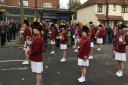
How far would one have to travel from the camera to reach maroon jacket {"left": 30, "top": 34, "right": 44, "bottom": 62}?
1266cm

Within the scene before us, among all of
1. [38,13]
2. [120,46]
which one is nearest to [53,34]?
[120,46]

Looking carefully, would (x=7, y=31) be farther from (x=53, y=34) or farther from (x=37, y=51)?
(x=37, y=51)

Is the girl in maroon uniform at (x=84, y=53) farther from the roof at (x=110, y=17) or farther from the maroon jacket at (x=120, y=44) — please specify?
the roof at (x=110, y=17)

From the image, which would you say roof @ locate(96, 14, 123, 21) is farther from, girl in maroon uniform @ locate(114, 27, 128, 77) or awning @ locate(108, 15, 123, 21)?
girl in maroon uniform @ locate(114, 27, 128, 77)

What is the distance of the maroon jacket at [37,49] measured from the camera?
12656 mm

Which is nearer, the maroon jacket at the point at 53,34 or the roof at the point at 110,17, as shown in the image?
the maroon jacket at the point at 53,34

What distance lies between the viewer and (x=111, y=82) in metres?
14.3

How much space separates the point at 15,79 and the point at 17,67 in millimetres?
2548

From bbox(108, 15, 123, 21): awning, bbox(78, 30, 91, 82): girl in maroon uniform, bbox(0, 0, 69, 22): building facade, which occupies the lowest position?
bbox(78, 30, 91, 82): girl in maroon uniform

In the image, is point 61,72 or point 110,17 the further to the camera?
point 110,17

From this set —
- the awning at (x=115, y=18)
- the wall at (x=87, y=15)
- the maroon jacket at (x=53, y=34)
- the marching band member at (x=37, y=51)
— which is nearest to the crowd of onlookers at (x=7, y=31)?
the maroon jacket at (x=53, y=34)

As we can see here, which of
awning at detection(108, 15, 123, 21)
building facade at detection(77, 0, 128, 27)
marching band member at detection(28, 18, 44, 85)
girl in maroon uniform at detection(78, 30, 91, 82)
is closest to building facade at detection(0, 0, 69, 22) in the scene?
building facade at detection(77, 0, 128, 27)

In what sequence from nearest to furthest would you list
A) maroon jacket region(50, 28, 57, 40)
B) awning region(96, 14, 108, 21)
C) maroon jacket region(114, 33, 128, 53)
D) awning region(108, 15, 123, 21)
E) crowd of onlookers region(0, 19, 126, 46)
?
maroon jacket region(114, 33, 128, 53) → maroon jacket region(50, 28, 57, 40) → crowd of onlookers region(0, 19, 126, 46) → awning region(96, 14, 108, 21) → awning region(108, 15, 123, 21)

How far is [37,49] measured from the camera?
12.7 metres
